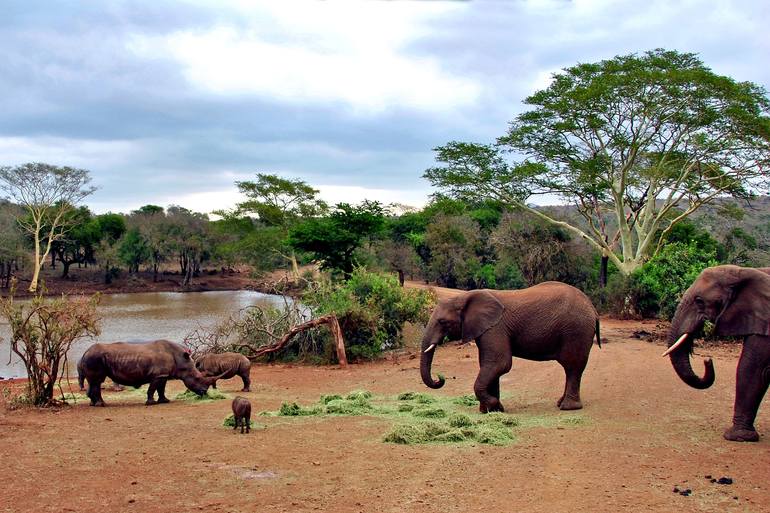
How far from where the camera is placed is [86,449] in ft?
28.8

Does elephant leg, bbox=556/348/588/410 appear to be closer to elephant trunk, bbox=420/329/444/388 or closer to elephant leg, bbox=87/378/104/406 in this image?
elephant trunk, bbox=420/329/444/388

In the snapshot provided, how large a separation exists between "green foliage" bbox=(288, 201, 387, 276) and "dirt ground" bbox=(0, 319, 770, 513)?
14111 millimetres

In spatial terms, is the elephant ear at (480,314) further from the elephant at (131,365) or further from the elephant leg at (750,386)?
the elephant at (131,365)

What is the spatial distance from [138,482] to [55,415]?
486cm

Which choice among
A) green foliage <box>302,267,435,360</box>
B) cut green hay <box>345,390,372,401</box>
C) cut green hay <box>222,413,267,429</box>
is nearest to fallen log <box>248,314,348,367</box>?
green foliage <box>302,267,435,360</box>

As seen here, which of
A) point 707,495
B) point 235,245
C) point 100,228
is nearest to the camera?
point 707,495

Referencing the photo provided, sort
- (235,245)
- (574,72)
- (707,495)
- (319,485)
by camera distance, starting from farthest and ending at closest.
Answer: (235,245) → (574,72) → (319,485) → (707,495)

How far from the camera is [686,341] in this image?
9055mm

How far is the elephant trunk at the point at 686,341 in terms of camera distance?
8953mm

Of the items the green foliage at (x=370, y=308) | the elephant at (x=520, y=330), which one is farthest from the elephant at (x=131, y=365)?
the green foliage at (x=370, y=308)

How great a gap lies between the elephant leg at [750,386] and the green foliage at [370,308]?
12.0 meters

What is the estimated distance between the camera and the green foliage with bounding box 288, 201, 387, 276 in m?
26.3

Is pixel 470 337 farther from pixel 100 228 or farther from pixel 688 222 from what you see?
pixel 100 228

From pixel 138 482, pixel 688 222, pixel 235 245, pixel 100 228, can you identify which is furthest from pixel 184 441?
pixel 100 228
